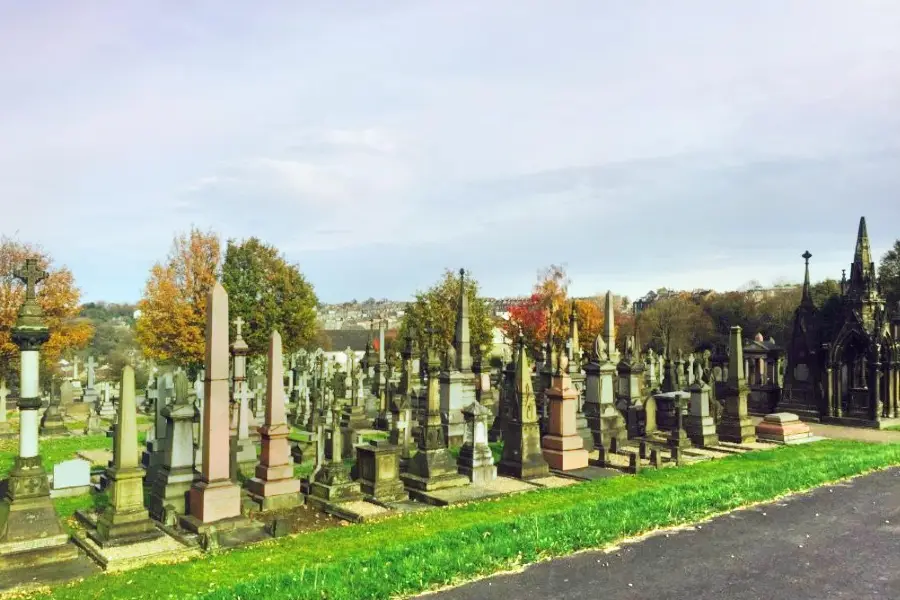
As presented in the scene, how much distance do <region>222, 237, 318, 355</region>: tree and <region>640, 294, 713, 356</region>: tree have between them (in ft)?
99.3

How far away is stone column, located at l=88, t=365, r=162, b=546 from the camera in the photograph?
9.06 m

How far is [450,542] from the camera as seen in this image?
8.55 meters

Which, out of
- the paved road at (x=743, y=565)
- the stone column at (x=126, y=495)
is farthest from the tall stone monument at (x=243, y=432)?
the paved road at (x=743, y=565)

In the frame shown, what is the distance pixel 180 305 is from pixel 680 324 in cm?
4235

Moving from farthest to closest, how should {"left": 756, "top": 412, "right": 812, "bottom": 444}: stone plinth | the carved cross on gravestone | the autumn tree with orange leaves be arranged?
the autumn tree with orange leaves < {"left": 756, "top": 412, "right": 812, "bottom": 444}: stone plinth < the carved cross on gravestone

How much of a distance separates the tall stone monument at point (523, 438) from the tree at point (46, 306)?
91.6 ft

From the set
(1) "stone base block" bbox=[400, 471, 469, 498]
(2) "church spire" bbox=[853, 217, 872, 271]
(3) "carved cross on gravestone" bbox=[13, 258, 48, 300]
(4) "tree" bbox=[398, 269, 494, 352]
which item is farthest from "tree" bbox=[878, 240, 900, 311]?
(3) "carved cross on gravestone" bbox=[13, 258, 48, 300]

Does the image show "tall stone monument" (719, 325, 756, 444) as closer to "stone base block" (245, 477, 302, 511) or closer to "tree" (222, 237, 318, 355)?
"stone base block" (245, 477, 302, 511)

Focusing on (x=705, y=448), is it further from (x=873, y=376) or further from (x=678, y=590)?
(x=678, y=590)

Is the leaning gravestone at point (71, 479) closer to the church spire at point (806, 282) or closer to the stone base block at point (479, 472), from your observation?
the stone base block at point (479, 472)

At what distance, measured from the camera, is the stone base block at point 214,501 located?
9805mm

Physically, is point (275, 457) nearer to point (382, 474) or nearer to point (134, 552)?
point (382, 474)

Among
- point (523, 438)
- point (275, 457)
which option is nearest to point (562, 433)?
point (523, 438)

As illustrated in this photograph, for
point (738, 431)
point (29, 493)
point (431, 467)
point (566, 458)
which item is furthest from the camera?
point (738, 431)
